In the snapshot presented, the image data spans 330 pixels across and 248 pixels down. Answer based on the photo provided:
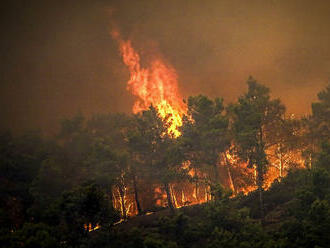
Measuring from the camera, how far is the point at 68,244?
68.2 feet

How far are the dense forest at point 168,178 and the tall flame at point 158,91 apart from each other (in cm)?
1882

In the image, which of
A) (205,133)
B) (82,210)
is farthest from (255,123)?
(82,210)

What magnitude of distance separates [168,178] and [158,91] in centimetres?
4285

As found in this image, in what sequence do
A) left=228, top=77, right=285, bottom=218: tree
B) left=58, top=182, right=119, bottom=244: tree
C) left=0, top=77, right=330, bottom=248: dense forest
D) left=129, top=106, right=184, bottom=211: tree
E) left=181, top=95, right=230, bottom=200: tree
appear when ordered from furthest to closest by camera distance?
left=181, top=95, right=230, bottom=200: tree → left=129, top=106, right=184, bottom=211: tree → left=228, top=77, right=285, bottom=218: tree → left=58, top=182, right=119, bottom=244: tree → left=0, top=77, right=330, bottom=248: dense forest

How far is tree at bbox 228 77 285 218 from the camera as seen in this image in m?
30.9

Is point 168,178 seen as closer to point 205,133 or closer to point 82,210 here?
point 205,133

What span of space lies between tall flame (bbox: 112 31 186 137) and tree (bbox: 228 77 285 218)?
2327 cm

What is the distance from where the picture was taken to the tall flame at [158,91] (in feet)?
224

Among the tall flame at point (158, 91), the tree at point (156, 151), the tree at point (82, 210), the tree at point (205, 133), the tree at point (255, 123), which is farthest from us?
→ the tall flame at point (158, 91)

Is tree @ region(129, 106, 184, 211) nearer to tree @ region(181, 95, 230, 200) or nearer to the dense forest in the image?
the dense forest

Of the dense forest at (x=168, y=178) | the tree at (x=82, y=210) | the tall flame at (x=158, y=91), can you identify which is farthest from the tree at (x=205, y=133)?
the tall flame at (x=158, y=91)

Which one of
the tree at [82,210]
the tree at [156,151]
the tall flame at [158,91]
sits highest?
the tall flame at [158,91]

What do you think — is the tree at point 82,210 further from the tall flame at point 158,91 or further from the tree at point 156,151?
the tall flame at point 158,91

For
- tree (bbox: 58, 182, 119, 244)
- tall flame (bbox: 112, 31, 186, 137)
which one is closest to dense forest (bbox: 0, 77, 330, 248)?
tree (bbox: 58, 182, 119, 244)
